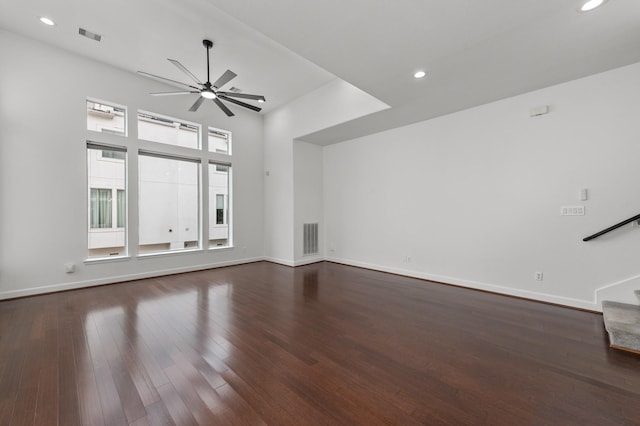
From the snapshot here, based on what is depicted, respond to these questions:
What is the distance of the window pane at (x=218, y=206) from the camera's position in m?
5.93

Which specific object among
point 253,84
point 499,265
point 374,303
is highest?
point 253,84

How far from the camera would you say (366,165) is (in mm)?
5762

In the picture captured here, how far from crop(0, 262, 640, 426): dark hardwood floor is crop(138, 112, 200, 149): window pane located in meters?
3.13

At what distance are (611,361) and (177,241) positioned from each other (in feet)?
21.6

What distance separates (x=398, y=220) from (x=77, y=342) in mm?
4990

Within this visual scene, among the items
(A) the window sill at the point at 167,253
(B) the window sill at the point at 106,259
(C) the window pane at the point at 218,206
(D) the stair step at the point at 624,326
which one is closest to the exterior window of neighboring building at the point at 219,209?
(C) the window pane at the point at 218,206

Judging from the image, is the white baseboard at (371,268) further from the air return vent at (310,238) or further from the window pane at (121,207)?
the window pane at (121,207)

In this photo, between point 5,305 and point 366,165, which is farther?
point 366,165

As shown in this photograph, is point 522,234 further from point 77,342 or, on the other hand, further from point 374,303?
point 77,342

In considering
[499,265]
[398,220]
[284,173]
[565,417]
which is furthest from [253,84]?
[565,417]

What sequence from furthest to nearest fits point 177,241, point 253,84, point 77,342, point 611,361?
point 177,241, point 253,84, point 77,342, point 611,361

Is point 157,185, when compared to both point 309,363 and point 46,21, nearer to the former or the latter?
point 46,21

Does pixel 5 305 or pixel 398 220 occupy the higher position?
pixel 398 220

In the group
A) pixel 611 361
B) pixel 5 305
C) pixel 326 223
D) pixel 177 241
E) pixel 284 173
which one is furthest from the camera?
pixel 326 223
